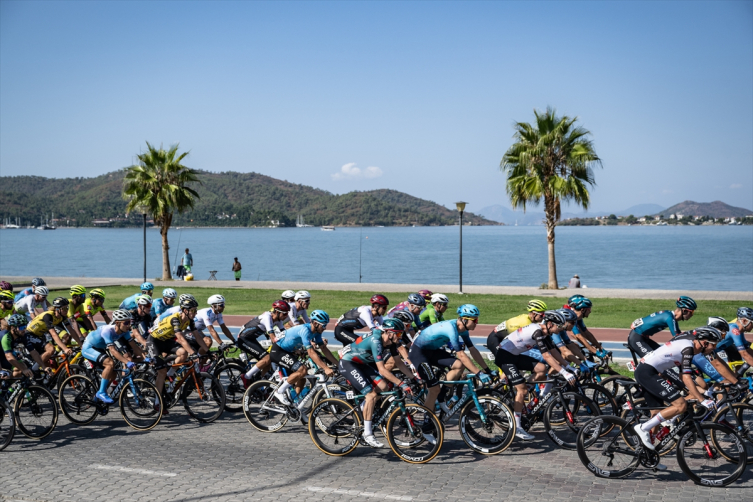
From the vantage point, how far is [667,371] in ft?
26.4

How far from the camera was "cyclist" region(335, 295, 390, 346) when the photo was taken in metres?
12.2

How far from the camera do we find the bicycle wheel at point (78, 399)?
1060 cm

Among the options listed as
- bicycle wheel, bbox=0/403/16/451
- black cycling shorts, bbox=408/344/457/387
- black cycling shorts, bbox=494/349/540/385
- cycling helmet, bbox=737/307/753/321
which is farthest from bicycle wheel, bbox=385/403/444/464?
bicycle wheel, bbox=0/403/16/451

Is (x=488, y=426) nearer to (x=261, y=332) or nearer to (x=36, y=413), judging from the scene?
(x=261, y=332)

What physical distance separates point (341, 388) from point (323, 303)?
17.7m

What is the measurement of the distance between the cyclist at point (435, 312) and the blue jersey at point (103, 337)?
192 inches

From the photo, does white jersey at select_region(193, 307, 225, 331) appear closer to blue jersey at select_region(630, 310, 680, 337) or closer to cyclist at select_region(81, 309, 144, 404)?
cyclist at select_region(81, 309, 144, 404)

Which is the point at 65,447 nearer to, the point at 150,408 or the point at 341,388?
the point at 150,408

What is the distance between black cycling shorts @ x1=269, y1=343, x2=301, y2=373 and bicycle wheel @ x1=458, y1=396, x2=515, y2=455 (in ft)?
8.92

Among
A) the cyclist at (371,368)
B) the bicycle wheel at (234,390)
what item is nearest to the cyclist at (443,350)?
the cyclist at (371,368)

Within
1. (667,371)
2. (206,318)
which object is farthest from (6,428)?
(667,371)

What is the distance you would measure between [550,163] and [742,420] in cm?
2631

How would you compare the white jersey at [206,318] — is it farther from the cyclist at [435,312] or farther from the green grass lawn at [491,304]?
the green grass lawn at [491,304]

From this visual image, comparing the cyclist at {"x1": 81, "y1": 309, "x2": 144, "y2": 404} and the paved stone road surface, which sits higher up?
the cyclist at {"x1": 81, "y1": 309, "x2": 144, "y2": 404}
